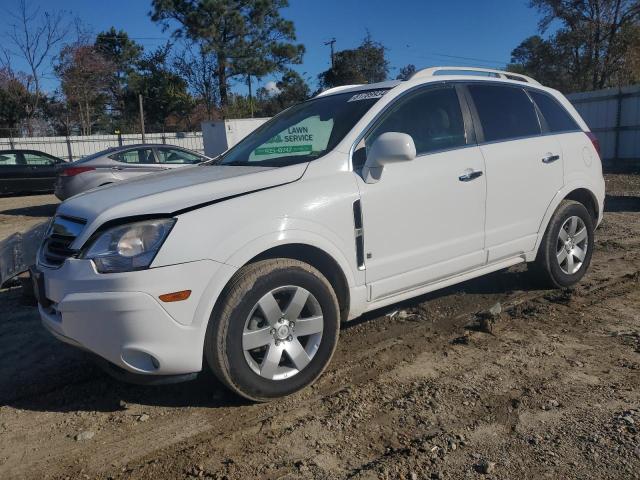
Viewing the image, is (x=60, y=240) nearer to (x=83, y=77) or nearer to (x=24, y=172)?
(x=24, y=172)

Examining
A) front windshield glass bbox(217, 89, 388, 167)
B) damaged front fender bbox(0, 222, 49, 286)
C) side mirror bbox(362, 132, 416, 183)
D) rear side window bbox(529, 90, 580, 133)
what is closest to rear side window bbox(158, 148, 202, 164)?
front windshield glass bbox(217, 89, 388, 167)

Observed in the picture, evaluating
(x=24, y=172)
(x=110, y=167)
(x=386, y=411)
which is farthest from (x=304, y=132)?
(x=24, y=172)

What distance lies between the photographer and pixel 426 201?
373cm

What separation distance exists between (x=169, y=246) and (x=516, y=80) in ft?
11.5

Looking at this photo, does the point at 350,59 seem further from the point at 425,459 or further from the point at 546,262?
the point at 425,459

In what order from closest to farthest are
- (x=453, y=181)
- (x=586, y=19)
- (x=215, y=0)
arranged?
(x=453, y=181)
(x=586, y=19)
(x=215, y=0)

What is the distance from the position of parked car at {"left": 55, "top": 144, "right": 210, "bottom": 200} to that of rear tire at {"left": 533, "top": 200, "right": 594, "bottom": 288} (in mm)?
7680

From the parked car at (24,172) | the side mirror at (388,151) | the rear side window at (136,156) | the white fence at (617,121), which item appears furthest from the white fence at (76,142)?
Answer: the side mirror at (388,151)

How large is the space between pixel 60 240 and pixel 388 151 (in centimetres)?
199

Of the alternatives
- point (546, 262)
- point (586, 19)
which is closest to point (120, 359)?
point (546, 262)

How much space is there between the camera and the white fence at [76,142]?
2603 cm

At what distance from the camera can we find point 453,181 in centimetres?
390

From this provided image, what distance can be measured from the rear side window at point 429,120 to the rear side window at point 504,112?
262 mm

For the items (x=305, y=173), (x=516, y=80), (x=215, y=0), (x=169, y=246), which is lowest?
(x=169, y=246)
